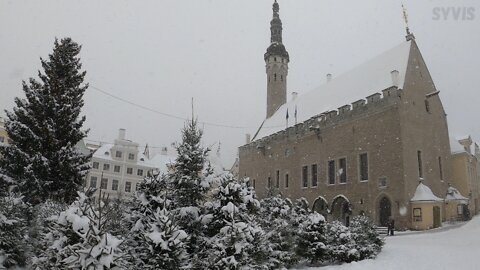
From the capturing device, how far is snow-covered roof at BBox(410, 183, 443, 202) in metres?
25.1

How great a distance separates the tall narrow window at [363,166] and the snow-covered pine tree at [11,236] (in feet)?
78.1

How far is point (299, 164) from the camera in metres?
37.2

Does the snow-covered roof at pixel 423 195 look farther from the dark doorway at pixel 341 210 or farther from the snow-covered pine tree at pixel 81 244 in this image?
the snow-covered pine tree at pixel 81 244

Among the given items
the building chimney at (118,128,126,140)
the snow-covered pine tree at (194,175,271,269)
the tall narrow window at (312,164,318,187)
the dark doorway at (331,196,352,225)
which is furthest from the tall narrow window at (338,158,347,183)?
the building chimney at (118,128,126,140)

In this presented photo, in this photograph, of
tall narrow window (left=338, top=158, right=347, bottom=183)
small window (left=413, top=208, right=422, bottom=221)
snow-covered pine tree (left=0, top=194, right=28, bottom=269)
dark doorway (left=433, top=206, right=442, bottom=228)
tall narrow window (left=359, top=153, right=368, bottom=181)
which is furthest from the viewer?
tall narrow window (left=338, top=158, right=347, bottom=183)

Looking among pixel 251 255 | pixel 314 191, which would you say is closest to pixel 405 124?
pixel 314 191

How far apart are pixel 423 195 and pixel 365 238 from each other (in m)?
12.1

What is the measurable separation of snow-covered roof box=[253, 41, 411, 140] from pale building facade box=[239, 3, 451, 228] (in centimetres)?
11

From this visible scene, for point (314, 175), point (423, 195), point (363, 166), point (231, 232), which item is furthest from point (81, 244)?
point (314, 175)

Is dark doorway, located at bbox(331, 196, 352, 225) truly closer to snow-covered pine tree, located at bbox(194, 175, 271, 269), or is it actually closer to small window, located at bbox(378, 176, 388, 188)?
small window, located at bbox(378, 176, 388, 188)

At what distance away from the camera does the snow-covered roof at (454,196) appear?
92.1 feet

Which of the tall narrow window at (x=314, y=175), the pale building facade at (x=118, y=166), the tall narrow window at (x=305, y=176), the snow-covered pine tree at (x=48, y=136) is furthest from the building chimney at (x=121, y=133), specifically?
the snow-covered pine tree at (x=48, y=136)

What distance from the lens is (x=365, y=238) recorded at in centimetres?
1562

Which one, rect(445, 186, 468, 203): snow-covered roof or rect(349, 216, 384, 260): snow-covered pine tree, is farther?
rect(445, 186, 468, 203): snow-covered roof
